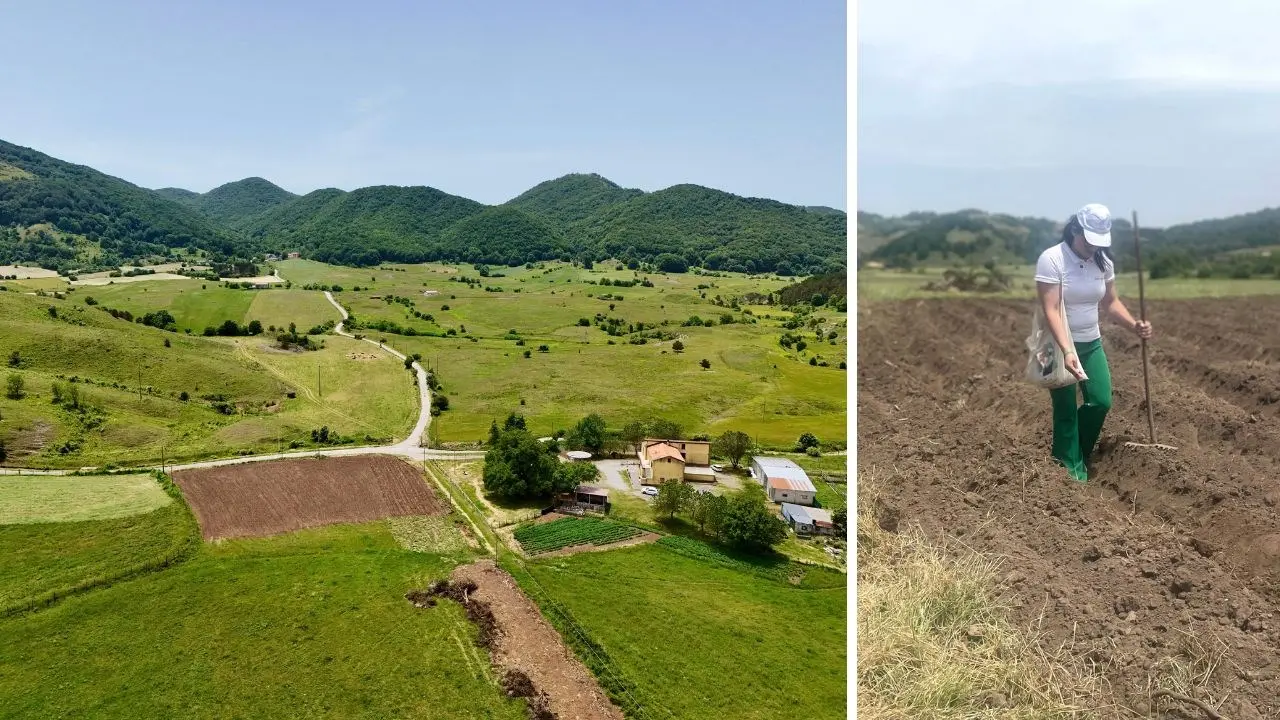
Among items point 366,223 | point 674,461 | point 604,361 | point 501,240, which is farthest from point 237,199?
point 674,461

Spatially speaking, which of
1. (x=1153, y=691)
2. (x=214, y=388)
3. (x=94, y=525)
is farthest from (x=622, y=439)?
(x=1153, y=691)

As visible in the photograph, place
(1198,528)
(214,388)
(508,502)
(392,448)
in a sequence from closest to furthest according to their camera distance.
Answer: (1198,528)
(508,502)
(392,448)
(214,388)

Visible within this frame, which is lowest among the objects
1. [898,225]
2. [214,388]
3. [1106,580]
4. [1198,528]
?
[214,388]

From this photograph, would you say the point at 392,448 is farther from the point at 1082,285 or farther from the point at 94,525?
the point at 1082,285

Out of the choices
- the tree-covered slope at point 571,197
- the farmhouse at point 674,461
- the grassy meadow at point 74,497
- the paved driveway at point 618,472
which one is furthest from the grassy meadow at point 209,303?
the tree-covered slope at point 571,197

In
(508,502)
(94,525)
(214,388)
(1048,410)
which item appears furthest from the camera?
(214,388)

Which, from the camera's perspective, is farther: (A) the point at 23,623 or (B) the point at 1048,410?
(A) the point at 23,623
